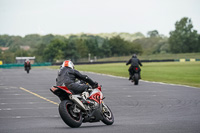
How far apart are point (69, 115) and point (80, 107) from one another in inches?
18.2

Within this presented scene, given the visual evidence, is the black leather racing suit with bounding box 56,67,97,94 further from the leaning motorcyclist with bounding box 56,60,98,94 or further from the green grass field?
the green grass field

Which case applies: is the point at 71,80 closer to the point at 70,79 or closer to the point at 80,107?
the point at 70,79

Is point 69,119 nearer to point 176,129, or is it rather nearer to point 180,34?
point 176,129

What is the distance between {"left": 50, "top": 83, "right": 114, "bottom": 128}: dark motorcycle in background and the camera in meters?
9.37

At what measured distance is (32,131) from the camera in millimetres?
9008

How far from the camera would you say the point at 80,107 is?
31.9ft

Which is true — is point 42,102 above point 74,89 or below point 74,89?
below

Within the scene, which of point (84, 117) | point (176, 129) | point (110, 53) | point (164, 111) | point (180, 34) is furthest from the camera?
point (110, 53)

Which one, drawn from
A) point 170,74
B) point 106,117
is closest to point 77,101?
point 106,117

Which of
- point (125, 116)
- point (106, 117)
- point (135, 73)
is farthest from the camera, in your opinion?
point (135, 73)

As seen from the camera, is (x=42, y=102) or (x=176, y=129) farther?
(x=42, y=102)

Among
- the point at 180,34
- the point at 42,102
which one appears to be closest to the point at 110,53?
the point at 180,34

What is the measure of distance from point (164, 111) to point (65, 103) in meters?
5.51

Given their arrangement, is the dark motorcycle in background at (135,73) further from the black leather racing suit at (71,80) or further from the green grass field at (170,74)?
the black leather racing suit at (71,80)
